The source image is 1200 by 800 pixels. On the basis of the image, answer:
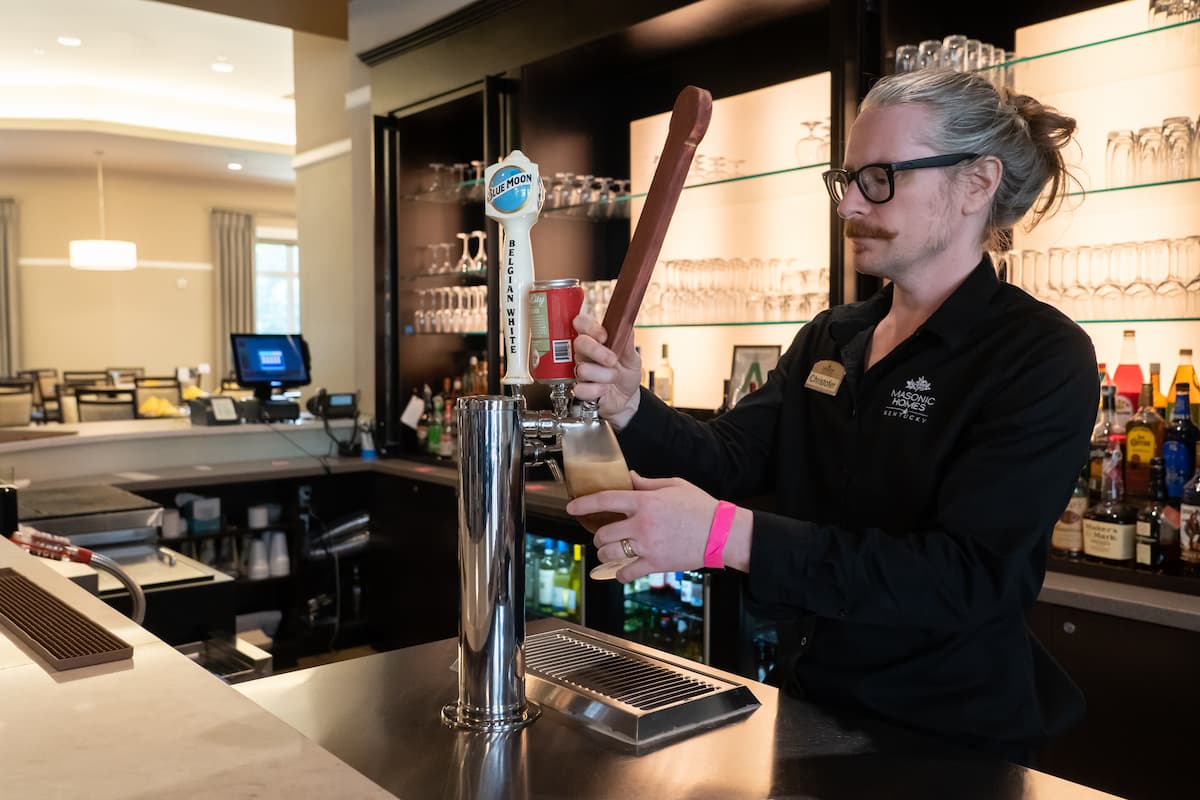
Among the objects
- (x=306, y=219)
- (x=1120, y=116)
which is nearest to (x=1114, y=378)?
(x=1120, y=116)

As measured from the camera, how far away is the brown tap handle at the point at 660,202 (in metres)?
1.01

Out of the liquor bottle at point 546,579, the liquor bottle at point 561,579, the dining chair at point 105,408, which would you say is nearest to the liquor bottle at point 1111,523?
the liquor bottle at point 561,579

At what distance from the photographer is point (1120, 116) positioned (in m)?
2.49

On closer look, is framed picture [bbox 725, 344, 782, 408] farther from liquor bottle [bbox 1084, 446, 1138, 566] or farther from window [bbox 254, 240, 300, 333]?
window [bbox 254, 240, 300, 333]

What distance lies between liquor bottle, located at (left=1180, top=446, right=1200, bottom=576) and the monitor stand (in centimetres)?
385

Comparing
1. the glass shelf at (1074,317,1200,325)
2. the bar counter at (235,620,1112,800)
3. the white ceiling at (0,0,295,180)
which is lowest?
the bar counter at (235,620,1112,800)

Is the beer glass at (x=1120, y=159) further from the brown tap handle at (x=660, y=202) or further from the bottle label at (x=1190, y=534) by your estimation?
the brown tap handle at (x=660, y=202)

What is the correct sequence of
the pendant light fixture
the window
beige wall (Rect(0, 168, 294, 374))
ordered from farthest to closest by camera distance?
the window → beige wall (Rect(0, 168, 294, 374)) → the pendant light fixture

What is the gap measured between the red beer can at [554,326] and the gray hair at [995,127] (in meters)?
0.66

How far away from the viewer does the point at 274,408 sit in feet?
15.9

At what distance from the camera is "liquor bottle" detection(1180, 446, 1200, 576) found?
2107 mm

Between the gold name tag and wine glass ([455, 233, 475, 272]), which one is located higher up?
wine glass ([455, 233, 475, 272])

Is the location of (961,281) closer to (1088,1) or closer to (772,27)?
(1088,1)

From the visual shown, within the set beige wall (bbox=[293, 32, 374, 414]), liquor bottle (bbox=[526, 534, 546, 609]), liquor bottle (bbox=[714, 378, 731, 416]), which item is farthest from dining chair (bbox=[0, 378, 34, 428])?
liquor bottle (bbox=[714, 378, 731, 416])
